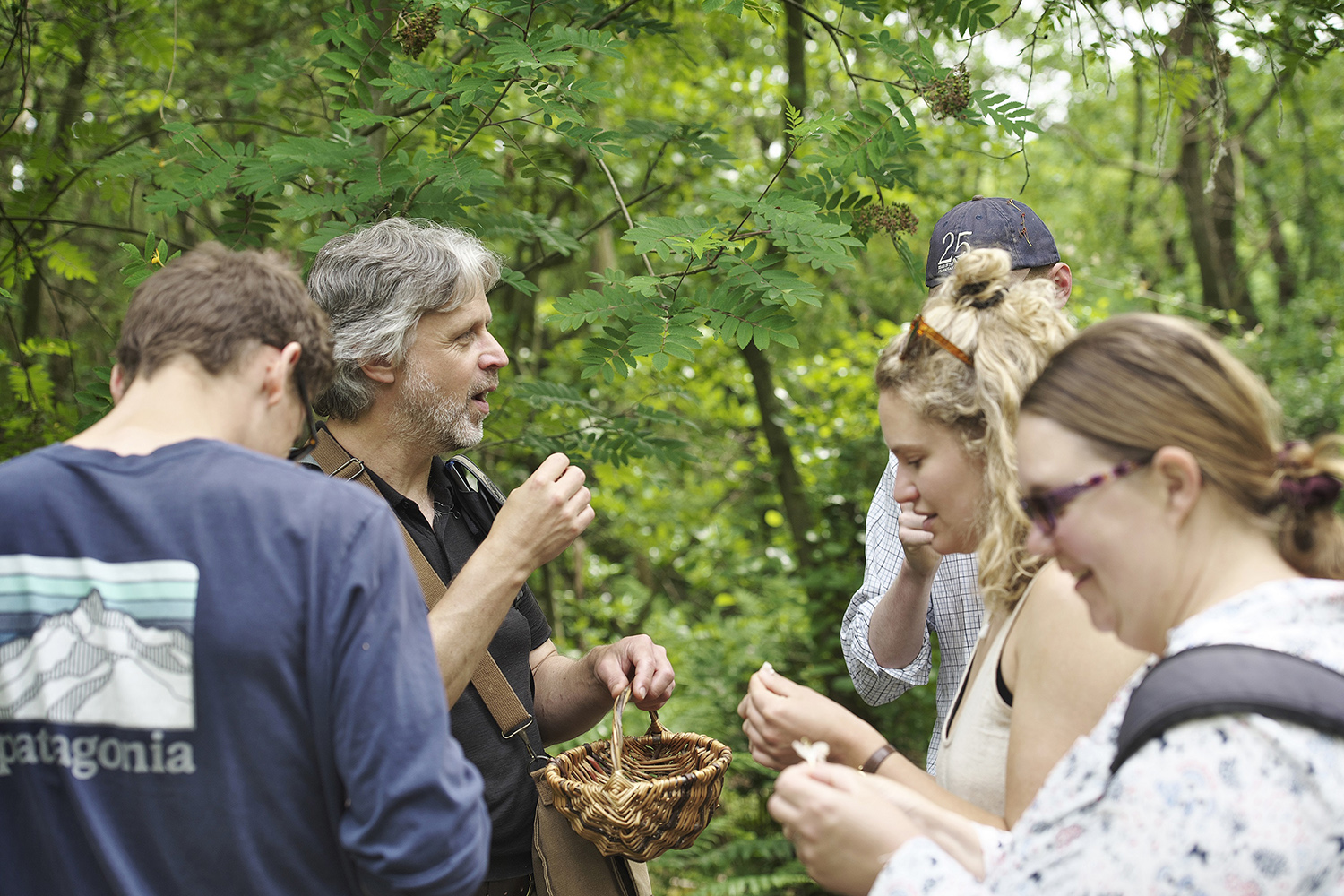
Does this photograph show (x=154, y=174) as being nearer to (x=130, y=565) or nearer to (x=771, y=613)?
(x=130, y=565)

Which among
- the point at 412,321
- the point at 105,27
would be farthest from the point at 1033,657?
the point at 105,27

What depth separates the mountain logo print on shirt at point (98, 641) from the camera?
1.25 meters

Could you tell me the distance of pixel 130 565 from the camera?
49.4 inches

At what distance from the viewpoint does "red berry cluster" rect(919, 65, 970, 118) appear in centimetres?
278

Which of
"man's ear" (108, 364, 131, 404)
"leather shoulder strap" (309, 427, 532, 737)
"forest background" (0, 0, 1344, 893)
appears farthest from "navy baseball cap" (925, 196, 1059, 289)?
"man's ear" (108, 364, 131, 404)

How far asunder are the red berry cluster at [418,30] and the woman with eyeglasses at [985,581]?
178 cm

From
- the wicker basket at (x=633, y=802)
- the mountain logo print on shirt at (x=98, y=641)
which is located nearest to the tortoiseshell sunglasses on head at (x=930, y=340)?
the wicker basket at (x=633, y=802)

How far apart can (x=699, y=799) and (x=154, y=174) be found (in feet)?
8.19

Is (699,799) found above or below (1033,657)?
below

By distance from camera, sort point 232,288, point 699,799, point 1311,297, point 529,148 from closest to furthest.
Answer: point 232,288, point 699,799, point 529,148, point 1311,297

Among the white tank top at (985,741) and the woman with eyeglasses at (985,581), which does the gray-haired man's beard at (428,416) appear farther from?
the white tank top at (985,741)

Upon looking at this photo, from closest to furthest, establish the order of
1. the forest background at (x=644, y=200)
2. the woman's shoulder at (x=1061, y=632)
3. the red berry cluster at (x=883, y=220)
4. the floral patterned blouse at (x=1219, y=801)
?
1. the floral patterned blouse at (x=1219, y=801)
2. the woman's shoulder at (x=1061, y=632)
3. the forest background at (x=644, y=200)
4. the red berry cluster at (x=883, y=220)

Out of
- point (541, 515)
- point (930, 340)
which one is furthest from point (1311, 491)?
point (541, 515)

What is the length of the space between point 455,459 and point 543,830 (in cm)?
99
